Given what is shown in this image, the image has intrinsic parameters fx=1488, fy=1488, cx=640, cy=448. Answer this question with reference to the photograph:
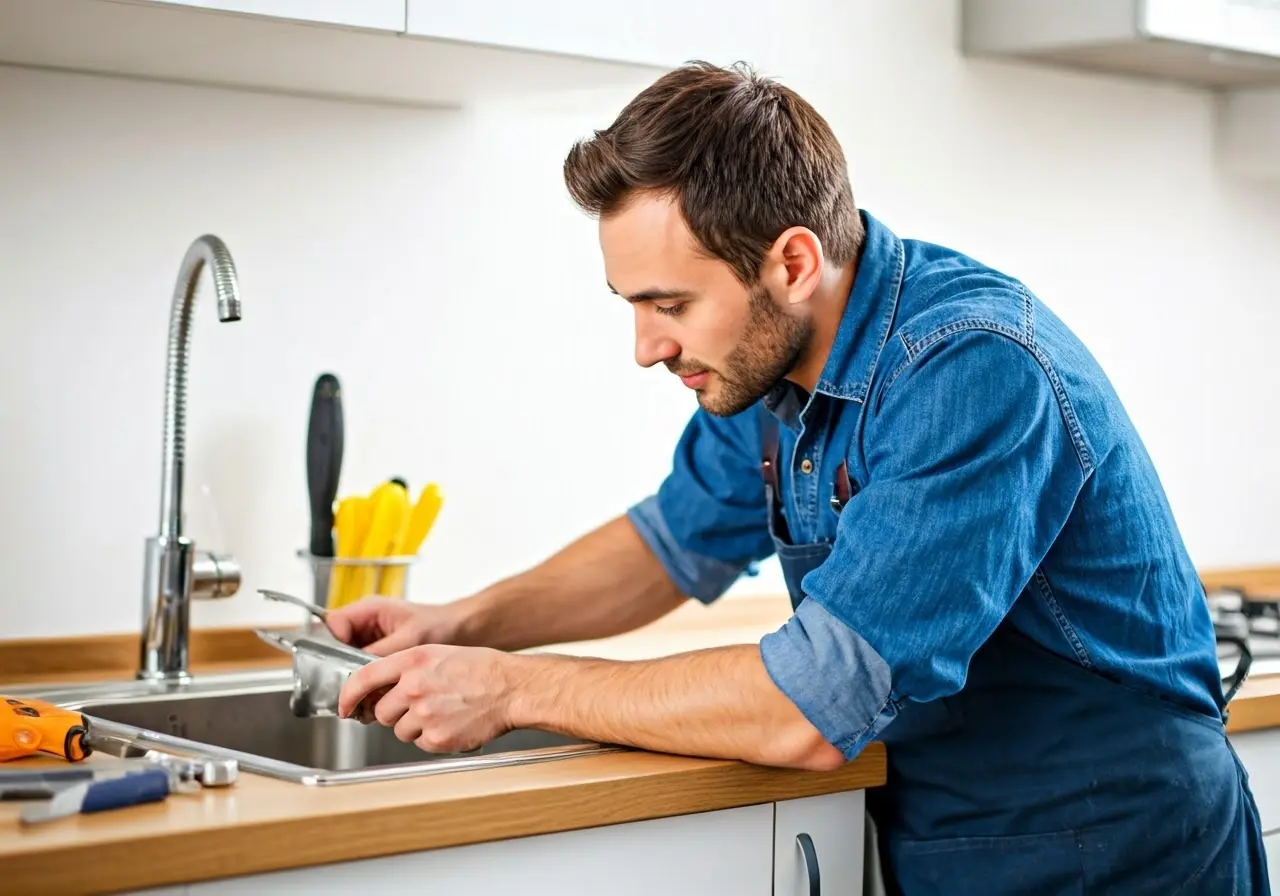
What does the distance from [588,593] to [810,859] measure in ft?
1.57

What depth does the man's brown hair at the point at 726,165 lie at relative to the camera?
127cm

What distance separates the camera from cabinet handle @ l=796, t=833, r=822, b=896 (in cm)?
126

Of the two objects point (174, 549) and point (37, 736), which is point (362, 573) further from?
point (37, 736)

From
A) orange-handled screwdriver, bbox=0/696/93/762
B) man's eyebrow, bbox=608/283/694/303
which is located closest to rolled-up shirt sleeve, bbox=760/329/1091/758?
man's eyebrow, bbox=608/283/694/303

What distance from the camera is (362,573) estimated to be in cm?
164

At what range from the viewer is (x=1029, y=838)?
128 centimetres

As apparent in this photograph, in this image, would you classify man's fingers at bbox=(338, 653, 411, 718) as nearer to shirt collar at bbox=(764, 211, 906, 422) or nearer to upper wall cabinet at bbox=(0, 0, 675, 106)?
shirt collar at bbox=(764, 211, 906, 422)

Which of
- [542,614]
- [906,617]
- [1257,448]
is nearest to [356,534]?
[542,614]

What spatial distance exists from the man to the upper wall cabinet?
0.22 metres

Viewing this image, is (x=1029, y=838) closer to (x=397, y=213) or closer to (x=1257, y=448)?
(x=397, y=213)

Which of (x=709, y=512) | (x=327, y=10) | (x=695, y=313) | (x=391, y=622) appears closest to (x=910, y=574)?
(x=695, y=313)

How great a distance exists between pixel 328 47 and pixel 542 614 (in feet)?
2.08

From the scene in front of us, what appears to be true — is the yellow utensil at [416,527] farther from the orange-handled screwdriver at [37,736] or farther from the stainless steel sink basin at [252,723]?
the orange-handled screwdriver at [37,736]

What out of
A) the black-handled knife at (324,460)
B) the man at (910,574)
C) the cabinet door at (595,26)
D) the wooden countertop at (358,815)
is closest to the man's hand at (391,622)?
the black-handled knife at (324,460)
